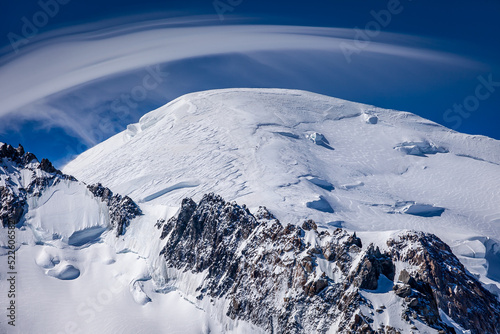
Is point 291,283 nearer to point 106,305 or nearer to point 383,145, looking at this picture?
point 106,305

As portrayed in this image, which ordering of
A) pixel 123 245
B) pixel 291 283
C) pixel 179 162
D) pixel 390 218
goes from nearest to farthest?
1. pixel 291 283
2. pixel 123 245
3. pixel 390 218
4. pixel 179 162

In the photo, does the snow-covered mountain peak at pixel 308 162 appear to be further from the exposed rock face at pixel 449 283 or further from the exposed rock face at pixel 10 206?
the exposed rock face at pixel 10 206

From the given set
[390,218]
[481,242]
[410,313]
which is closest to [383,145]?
[390,218]

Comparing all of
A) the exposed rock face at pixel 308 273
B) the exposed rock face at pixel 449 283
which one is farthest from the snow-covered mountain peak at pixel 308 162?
the exposed rock face at pixel 449 283

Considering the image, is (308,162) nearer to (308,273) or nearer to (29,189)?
(308,273)

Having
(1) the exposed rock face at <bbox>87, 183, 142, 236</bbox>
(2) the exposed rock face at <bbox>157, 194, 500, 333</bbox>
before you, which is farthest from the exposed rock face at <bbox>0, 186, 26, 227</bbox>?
(2) the exposed rock face at <bbox>157, 194, 500, 333</bbox>

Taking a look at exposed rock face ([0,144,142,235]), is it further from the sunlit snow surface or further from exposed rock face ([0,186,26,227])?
the sunlit snow surface

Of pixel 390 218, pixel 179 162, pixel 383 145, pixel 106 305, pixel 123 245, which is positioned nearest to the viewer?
pixel 106 305
